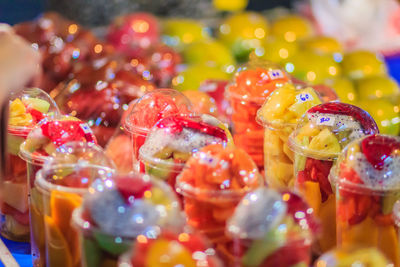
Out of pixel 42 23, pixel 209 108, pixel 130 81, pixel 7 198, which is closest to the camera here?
pixel 7 198

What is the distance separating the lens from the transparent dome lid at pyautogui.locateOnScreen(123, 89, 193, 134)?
1692 mm

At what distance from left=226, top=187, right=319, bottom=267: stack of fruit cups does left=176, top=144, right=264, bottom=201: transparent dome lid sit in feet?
0.41

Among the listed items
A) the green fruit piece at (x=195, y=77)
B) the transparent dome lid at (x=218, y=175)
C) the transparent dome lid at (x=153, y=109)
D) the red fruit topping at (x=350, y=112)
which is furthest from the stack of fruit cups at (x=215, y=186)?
the green fruit piece at (x=195, y=77)

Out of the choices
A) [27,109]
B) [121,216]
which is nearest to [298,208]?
[121,216]

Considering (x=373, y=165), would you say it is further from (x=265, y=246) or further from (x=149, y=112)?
(x=149, y=112)

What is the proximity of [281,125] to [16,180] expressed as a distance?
72cm

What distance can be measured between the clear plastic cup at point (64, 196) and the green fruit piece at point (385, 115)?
4.14ft

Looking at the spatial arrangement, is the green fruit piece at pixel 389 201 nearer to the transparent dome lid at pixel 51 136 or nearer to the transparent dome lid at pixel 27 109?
the transparent dome lid at pixel 51 136

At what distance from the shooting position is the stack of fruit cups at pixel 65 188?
51.1 inches

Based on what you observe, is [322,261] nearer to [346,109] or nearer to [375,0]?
[346,109]

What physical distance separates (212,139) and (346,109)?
1.11 feet

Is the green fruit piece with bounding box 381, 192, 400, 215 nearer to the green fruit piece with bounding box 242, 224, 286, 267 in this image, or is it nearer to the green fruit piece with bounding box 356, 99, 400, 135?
the green fruit piece with bounding box 242, 224, 286, 267

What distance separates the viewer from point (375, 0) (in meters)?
3.98

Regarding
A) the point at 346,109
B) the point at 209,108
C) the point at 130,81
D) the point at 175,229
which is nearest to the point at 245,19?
the point at 130,81
